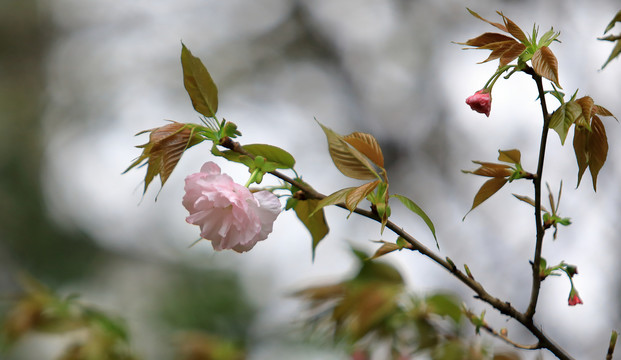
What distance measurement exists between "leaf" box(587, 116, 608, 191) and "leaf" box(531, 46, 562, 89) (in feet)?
0.14

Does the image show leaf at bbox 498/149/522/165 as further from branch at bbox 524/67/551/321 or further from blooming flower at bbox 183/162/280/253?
blooming flower at bbox 183/162/280/253

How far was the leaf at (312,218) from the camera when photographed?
444 mm

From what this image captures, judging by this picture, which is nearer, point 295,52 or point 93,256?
point 295,52

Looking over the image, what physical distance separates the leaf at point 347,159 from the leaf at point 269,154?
0.03 m

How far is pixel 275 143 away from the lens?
8.32 ft

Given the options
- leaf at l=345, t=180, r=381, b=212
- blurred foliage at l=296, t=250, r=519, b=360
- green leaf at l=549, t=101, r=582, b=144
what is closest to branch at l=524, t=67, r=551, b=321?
green leaf at l=549, t=101, r=582, b=144

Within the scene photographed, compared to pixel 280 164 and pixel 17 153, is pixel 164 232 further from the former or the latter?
pixel 280 164

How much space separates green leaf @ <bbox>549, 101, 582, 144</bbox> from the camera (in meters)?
0.34

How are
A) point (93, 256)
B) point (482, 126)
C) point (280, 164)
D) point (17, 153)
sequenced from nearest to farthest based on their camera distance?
point (280, 164), point (482, 126), point (93, 256), point (17, 153)

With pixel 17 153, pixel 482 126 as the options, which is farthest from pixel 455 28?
pixel 17 153

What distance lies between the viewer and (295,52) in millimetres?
2889

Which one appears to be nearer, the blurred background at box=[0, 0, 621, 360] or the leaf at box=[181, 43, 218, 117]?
the leaf at box=[181, 43, 218, 117]

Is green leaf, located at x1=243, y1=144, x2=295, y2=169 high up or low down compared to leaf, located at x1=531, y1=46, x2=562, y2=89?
down

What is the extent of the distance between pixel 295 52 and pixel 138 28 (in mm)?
1232
